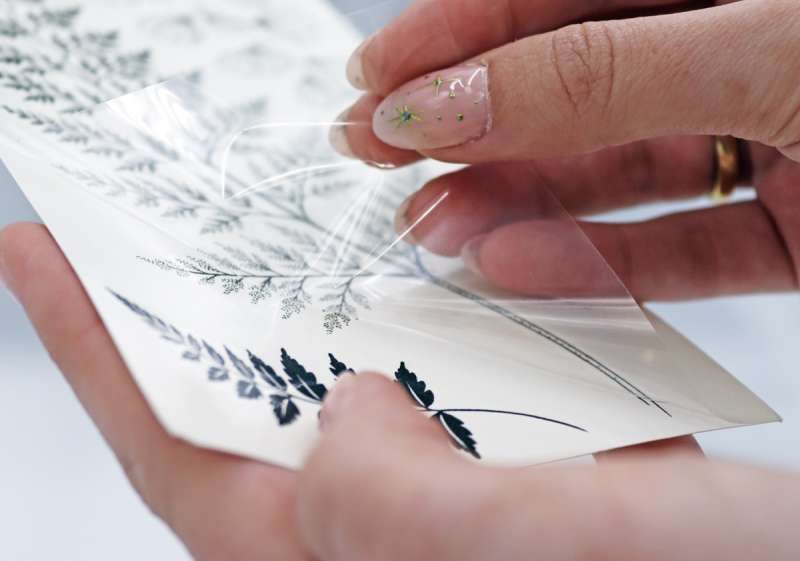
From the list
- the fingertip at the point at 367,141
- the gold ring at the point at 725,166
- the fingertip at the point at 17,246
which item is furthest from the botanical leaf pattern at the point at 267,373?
the gold ring at the point at 725,166

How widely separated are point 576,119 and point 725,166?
319 mm

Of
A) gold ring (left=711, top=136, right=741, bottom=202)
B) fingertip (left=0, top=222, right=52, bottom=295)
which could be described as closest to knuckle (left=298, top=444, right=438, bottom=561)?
fingertip (left=0, top=222, right=52, bottom=295)

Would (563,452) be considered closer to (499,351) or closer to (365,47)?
(499,351)

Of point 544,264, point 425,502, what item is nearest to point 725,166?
point 544,264

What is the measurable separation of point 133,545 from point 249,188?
10.9 inches

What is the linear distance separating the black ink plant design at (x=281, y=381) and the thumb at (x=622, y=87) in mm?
179

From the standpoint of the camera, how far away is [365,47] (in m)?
0.56

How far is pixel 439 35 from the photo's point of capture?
1.75 ft

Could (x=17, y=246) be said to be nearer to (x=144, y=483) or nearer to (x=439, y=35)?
(x=144, y=483)

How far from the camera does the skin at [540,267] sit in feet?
0.99

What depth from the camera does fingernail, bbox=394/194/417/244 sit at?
22.4 inches

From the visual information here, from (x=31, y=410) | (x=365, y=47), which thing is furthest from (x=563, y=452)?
(x=31, y=410)

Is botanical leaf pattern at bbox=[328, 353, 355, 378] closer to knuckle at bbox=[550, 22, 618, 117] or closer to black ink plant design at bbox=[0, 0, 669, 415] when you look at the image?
black ink plant design at bbox=[0, 0, 669, 415]

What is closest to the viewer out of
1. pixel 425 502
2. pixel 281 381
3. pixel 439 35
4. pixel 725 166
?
pixel 425 502
